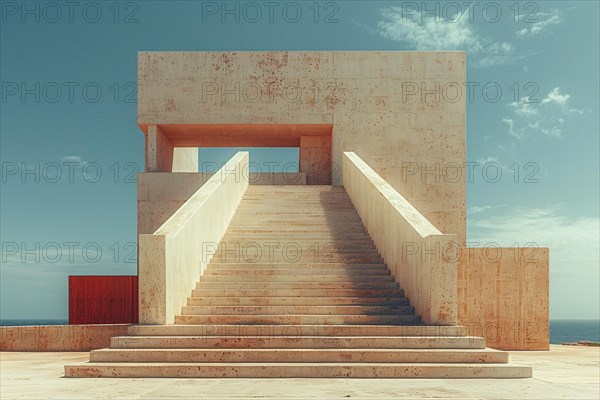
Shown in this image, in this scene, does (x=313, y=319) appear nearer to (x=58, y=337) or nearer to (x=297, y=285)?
(x=297, y=285)

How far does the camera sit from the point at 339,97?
1734cm

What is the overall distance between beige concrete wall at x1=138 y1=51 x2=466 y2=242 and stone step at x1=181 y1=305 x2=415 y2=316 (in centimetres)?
980

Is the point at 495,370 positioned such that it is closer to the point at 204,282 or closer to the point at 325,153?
the point at 204,282

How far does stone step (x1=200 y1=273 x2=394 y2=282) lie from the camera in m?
8.72

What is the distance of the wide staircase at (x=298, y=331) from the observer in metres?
6.31

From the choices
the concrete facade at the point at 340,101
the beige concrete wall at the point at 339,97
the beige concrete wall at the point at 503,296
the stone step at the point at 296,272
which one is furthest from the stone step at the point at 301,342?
the beige concrete wall at the point at 339,97

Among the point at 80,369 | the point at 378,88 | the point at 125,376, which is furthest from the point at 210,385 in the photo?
the point at 378,88

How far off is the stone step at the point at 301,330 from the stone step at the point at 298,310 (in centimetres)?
66

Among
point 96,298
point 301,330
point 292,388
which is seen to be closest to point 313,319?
point 301,330

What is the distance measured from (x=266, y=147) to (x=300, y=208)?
31.7 feet

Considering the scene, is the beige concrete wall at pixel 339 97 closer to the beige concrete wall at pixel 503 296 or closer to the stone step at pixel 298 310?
the beige concrete wall at pixel 503 296

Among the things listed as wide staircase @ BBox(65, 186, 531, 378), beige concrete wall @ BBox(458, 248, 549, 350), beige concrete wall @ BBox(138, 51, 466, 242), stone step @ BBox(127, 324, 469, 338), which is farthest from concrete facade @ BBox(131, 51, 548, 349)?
stone step @ BBox(127, 324, 469, 338)

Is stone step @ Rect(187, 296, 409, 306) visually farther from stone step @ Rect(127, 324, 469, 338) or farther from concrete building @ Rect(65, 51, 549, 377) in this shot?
stone step @ Rect(127, 324, 469, 338)

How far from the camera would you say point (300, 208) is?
12828 millimetres
